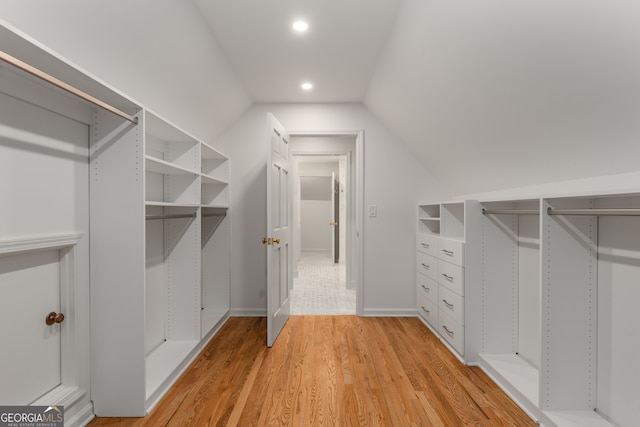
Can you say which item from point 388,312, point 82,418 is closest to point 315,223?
point 388,312

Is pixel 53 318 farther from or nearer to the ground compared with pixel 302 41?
nearer to the ground

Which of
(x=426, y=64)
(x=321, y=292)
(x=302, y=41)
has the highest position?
(x=302, y=41)

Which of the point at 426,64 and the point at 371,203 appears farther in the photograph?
the point at 371,203

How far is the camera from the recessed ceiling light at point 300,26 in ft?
7.18

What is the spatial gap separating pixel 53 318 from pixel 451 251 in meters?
2.62

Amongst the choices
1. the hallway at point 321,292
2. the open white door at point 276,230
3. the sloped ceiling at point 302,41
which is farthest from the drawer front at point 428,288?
the sloped ceiling at point 302,41

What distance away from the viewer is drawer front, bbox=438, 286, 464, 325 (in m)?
2.45

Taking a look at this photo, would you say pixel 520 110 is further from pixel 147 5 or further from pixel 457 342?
pixel 147 5

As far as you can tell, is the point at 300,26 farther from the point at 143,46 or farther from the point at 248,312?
the point at 248,312

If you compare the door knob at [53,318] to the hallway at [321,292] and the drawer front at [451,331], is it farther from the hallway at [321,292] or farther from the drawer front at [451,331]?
the drawer front at [451,331]

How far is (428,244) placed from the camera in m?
3.19

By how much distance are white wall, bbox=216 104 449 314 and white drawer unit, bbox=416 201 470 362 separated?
0.54 feet

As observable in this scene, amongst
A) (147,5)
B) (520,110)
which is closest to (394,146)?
(520,110)

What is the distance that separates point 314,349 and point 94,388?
1.50 m
